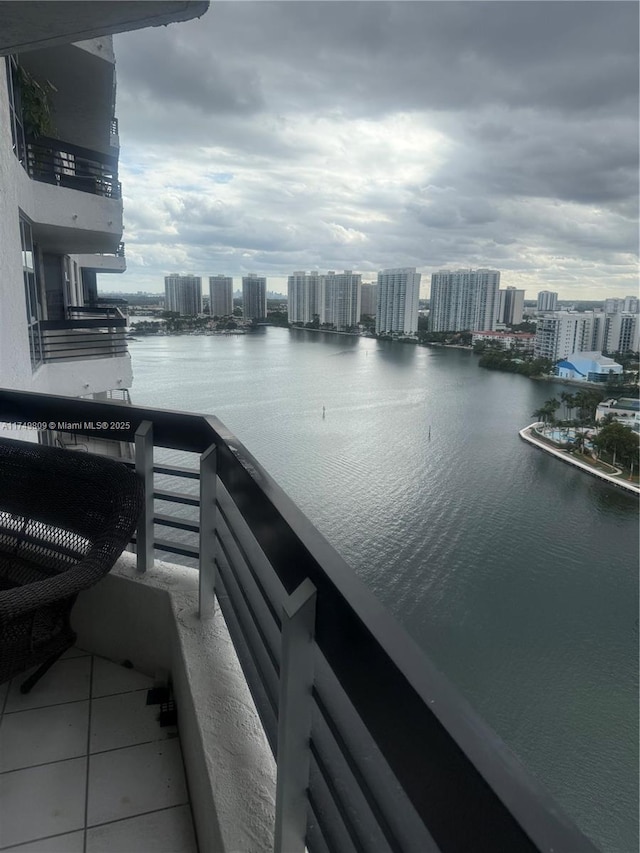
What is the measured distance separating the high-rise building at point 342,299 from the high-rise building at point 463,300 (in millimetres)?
9991

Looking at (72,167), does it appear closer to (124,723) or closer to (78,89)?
(78,89)

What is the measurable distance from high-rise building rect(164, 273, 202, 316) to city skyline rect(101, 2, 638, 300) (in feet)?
4.94

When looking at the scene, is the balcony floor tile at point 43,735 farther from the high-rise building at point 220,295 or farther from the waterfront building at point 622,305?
the waterfront building at point 622,305

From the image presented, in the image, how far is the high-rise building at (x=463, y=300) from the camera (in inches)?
2429

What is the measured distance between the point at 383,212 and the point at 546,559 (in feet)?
144

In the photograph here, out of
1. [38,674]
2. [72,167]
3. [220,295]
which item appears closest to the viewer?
[38,674]

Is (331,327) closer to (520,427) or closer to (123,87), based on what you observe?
(520,427)

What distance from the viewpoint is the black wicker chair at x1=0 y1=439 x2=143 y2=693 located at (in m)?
1.15

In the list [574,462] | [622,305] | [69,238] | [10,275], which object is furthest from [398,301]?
[10,275]

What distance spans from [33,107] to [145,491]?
17.5 ft

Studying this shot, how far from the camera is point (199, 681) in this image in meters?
1.06

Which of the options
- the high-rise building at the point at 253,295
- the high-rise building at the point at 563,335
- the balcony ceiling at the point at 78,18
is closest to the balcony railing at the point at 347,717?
the balcony ceiling at the point at 78,18

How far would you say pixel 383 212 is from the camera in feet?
183

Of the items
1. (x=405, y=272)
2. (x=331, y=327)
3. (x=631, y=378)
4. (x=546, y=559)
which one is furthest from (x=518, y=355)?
(x=546, y=559)
